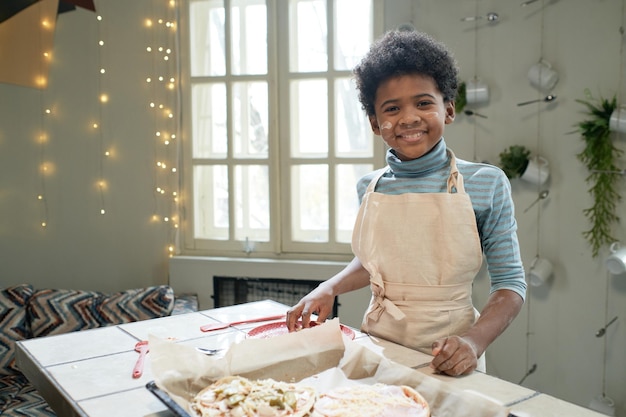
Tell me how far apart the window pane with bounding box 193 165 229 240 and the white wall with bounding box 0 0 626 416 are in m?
0.19

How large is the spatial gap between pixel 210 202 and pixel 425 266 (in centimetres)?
210

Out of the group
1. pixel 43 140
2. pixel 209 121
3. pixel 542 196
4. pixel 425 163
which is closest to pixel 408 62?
pixel 425 163

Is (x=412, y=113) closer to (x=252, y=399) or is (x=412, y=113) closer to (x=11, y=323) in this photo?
(x=252, y=399)

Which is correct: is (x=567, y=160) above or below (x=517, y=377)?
above

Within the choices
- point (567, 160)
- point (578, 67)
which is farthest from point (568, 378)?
point (578, 67)

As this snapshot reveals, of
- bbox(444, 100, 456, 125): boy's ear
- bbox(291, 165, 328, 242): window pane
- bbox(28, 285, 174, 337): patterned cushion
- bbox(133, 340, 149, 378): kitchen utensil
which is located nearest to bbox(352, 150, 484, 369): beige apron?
bbox(444, 100, 456, 125): boy's ear

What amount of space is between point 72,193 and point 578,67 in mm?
2521

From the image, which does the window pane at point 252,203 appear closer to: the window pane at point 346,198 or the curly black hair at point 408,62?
the window pane at point 346,198

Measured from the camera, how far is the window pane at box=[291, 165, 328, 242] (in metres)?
3.12

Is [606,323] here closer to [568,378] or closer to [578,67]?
[568,378]

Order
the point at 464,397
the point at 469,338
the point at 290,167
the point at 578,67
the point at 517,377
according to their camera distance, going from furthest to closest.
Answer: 1. the point at 290,167
2. the point at 517,377
3. the point at 578,67
4. the point at 469,338
5. the point at 464,397

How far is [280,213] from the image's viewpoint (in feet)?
10.3

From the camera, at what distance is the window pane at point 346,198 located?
3064 mm

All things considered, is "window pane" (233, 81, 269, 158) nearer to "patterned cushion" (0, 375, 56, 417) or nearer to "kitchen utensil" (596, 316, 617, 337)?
"patterned cushion" (0, 375, 56, 417)
